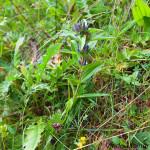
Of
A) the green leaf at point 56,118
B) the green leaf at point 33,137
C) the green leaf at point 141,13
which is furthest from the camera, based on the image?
the green leaf at point 141,13

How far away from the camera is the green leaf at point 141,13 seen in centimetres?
175

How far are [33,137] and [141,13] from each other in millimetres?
1655

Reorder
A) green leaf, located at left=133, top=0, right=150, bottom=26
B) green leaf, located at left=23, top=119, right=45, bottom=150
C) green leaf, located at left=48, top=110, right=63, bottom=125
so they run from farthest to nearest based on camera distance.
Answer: green leaf, located at left=133, top=0, right=150, bottom=26 → green leaf, located at left=48, top=110, right=63, bottom=125 → green leaf, located at left=23, top=119, right=45, bottom=150

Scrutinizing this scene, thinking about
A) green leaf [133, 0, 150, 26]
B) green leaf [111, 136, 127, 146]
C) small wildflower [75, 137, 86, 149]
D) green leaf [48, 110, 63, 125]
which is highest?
green leaf [133, 0, 150, 26]

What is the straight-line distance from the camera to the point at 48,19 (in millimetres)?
2477

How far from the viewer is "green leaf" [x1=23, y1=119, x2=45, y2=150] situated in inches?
52.0

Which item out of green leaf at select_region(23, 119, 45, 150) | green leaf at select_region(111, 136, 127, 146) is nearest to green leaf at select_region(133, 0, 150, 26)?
green leaf at select_region(111, 136, 127, 146)

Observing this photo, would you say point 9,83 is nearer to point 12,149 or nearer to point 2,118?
point 2,118

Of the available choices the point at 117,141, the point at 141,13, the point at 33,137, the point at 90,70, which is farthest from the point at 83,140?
→ the point at 141,13

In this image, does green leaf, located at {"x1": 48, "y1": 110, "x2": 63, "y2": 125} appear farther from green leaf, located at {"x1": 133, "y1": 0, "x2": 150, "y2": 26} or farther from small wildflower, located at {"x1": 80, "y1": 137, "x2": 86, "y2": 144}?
green leaf, located at {"x1": 133, "y1": 0, "x2": 150, "y2": 26}

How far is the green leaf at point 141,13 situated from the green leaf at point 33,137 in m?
1.50

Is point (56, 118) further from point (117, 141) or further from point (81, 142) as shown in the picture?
point (117, 141)

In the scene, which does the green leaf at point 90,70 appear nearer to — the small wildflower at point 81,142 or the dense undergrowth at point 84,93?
the dense undergrowth at point 84,93

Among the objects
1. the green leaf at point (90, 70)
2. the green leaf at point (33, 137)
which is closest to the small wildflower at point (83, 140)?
the green leaf at point (33, 137)
